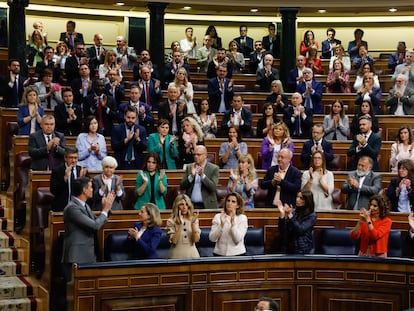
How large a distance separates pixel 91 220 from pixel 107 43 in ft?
33.0

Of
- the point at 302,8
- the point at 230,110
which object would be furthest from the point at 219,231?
the point at 302,8

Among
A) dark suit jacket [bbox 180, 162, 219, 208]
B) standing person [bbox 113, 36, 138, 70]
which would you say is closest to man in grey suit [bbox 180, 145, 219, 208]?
dark suit jacket [bbox 180, 162, 219, 208]

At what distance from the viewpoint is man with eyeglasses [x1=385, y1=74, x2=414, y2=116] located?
12.5 meters

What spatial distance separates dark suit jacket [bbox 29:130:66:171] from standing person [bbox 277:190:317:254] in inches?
97.6

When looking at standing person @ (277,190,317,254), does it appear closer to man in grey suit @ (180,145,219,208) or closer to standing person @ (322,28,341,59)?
man in grey suit @ (180,145,219,208)

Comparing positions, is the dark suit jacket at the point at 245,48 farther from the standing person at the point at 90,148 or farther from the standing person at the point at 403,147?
the standing person at the point at 90,148

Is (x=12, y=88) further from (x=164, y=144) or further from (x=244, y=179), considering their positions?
(x=244, y=179)

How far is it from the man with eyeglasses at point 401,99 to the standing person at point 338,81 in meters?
0.96

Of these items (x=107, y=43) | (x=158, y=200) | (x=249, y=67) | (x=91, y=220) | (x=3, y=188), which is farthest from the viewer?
(x=107, y=43)

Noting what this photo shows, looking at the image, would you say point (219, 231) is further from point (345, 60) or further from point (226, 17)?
point (226, 17)

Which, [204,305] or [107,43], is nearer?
[204,305]

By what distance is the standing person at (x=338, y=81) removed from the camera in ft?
43.9

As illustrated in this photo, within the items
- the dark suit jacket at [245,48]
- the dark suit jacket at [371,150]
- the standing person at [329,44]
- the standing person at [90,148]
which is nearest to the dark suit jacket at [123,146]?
the standing person at [90,148]

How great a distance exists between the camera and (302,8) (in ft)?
53.1
